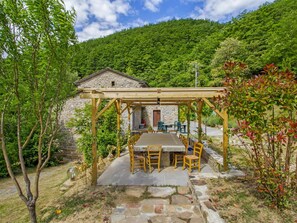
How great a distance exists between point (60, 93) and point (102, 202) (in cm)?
245

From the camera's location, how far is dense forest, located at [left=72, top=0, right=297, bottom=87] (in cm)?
2625

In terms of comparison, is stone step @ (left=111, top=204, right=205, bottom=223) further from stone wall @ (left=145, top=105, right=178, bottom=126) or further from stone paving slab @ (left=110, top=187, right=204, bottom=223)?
stone wall @ (left=145, top=105, right=178, bottom=126)

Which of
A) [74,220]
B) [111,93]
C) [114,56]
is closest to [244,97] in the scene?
[111,93]

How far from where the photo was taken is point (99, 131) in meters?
9.51

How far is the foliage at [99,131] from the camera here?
8.25m

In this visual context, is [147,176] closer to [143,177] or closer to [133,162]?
[143,177]

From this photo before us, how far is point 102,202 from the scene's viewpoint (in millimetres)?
4051

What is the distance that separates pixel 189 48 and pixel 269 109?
34607 millimetres

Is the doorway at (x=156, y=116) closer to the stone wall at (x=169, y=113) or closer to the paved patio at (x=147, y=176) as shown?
the stone wall at (x=169, y=113)

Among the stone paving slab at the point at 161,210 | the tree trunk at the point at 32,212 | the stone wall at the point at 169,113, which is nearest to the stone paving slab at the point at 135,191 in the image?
the stone paving slab at the point at 161,210

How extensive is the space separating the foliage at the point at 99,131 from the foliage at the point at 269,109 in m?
6.33

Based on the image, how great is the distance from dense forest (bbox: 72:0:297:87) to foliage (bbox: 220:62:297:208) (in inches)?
918

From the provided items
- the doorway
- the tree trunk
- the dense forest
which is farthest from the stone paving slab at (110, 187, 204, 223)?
the dense forest

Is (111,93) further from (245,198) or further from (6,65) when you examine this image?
(245,198)
